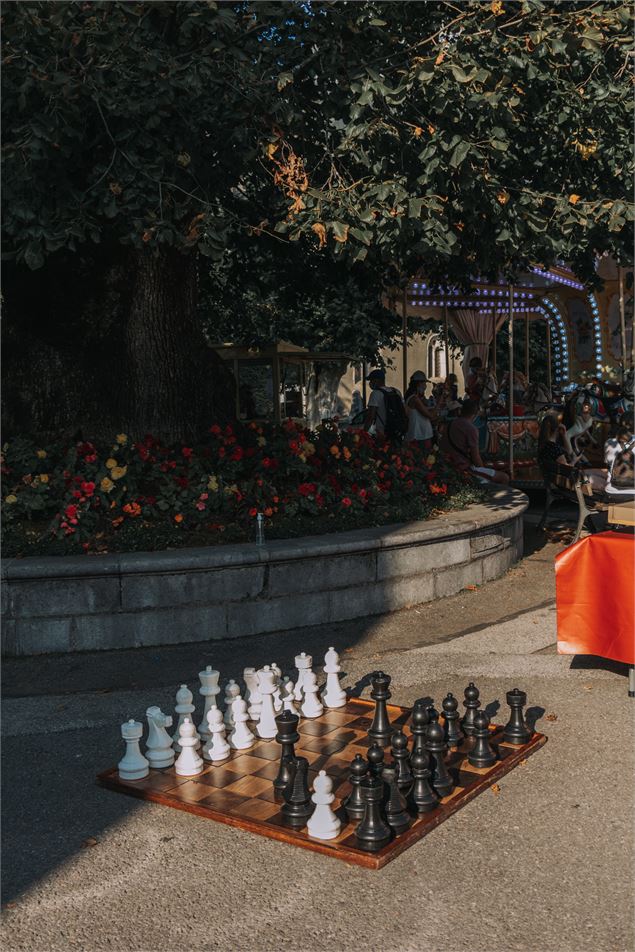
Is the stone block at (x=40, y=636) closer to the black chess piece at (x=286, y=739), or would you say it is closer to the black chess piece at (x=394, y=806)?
the black chess piece at (x=286, y=739)

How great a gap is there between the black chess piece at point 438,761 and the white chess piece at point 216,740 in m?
1.08

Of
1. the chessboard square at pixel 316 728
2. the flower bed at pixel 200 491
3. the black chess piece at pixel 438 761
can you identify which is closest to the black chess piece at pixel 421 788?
the black chess piece at pixel 438 761

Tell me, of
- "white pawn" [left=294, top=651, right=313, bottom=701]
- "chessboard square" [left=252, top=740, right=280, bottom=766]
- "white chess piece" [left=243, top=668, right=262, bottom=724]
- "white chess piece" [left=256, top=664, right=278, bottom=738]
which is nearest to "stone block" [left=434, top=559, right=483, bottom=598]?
"white pawn" [left=294, top=651, right=313, bottom=701]

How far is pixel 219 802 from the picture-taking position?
14.2 ft

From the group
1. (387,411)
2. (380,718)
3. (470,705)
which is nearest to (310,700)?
(380,718)

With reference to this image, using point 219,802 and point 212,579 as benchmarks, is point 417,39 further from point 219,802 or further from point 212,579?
point 219,802

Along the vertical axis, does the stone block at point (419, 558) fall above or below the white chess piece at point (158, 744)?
above

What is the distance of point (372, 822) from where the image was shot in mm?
3869

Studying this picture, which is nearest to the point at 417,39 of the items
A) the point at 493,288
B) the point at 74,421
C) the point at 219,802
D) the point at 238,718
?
the point at 74,421

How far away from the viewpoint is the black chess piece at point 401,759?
13.8 ft

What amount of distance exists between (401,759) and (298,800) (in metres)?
0.50

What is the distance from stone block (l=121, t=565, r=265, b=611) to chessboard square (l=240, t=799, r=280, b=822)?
3.09 m

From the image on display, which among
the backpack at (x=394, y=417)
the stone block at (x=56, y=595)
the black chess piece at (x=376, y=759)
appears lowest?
the black chess piece at (x=376, y=759)

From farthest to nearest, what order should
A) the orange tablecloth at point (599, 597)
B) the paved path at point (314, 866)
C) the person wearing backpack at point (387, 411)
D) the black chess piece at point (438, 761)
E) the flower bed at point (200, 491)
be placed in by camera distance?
1. the person wearing backpack at point (387, 411)
2. the flower bed at point (200, 491)
3. the orange tablecloth at point (599, 597)
4. the black chess piece at point (438, 761)
5. the paved path at point (314, 866)
